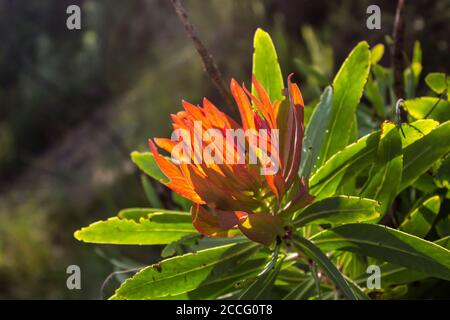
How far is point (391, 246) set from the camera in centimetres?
82

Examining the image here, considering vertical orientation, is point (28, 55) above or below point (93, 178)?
above

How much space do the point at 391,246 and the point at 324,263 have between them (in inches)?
3.6

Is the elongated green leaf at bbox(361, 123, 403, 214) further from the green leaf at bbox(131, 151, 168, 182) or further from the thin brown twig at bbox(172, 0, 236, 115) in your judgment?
the green leaf at bbox(131, 151, 168, 182)

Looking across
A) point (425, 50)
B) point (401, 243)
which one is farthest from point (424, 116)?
point (425, 50)

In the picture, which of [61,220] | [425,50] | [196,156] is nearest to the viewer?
[196,156]

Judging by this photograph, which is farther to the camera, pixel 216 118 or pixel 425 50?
pixel 425 50

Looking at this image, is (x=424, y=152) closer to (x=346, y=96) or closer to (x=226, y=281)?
(x=346, y=96)

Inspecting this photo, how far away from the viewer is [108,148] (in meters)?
5.48

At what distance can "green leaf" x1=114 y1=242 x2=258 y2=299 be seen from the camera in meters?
0.86

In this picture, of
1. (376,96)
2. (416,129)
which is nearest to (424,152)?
(416,129)

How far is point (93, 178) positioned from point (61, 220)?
0.55m

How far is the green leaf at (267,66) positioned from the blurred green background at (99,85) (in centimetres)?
137

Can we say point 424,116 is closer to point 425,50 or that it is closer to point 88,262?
point 425,50
